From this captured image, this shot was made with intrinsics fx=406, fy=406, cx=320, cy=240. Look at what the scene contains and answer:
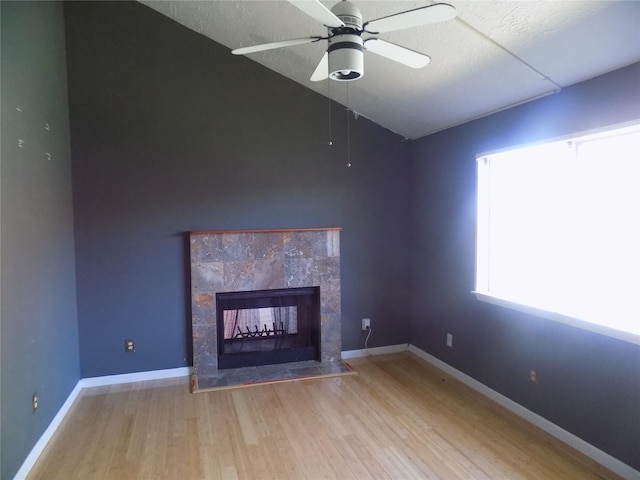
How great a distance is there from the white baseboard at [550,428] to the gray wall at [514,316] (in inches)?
1.5

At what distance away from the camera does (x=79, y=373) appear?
3557mm

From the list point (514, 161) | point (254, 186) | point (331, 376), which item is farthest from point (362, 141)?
point (331, 376)

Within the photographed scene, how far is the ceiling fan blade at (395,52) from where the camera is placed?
1.90 meters

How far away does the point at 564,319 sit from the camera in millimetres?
2633

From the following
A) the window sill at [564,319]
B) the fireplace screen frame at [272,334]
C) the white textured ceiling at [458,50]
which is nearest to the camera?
the white textured ceiling at [458,50]

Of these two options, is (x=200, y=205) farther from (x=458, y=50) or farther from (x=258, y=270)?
(x=458, y=50)

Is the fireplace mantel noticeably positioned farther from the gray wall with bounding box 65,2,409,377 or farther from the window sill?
the window sill

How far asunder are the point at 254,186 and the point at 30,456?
261 cm

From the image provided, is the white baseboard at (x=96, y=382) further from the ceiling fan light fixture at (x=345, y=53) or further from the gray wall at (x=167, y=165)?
the ceiling fan light fixture at (x=345, y=53)

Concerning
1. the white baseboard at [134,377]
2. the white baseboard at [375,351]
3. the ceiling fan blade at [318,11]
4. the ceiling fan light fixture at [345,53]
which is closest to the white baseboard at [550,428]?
the white baseboard at [375,351]

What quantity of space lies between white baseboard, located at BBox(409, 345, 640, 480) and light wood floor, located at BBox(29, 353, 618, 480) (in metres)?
0.06

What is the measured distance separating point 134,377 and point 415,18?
3.63 m

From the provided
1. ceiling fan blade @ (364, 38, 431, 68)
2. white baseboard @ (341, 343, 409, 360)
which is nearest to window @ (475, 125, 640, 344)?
ceiling fan blade @ (364, 38, 431, 68)

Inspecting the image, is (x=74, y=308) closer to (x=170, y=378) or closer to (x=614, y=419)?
(x=170, y=378)
